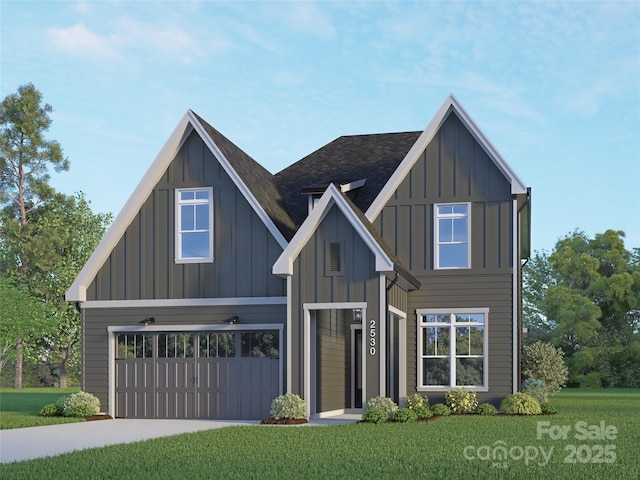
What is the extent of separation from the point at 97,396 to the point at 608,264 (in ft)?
132

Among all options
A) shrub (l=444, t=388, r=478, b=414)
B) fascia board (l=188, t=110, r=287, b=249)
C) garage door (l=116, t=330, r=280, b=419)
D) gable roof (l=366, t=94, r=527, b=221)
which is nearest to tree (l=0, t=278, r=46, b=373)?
garage door (l=116, t=330, r=280, b=419)

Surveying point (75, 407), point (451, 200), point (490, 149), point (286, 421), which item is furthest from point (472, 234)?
point (75, 407)

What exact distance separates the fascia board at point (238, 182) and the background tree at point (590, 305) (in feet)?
109

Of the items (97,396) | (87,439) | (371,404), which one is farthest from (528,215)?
(87,439)

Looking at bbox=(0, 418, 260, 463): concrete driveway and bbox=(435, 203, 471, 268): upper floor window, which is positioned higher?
bbox=(435, 203, 471, 268): upper floor window

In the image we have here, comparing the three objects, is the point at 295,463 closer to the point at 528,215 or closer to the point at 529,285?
the point at 528,215

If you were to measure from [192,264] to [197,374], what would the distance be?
2.96 metres

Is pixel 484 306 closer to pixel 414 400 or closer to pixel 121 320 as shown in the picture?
pixel 414 400

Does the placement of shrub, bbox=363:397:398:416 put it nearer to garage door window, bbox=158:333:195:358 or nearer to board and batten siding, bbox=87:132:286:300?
board and batten siding, bbox=87:132:286:300

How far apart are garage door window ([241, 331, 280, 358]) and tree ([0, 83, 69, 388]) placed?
112 feet

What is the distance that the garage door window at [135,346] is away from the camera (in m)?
24.1

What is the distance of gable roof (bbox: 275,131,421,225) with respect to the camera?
26.2 m

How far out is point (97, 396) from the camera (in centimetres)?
2400

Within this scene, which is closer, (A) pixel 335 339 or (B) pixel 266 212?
(B) pixel 266 212
